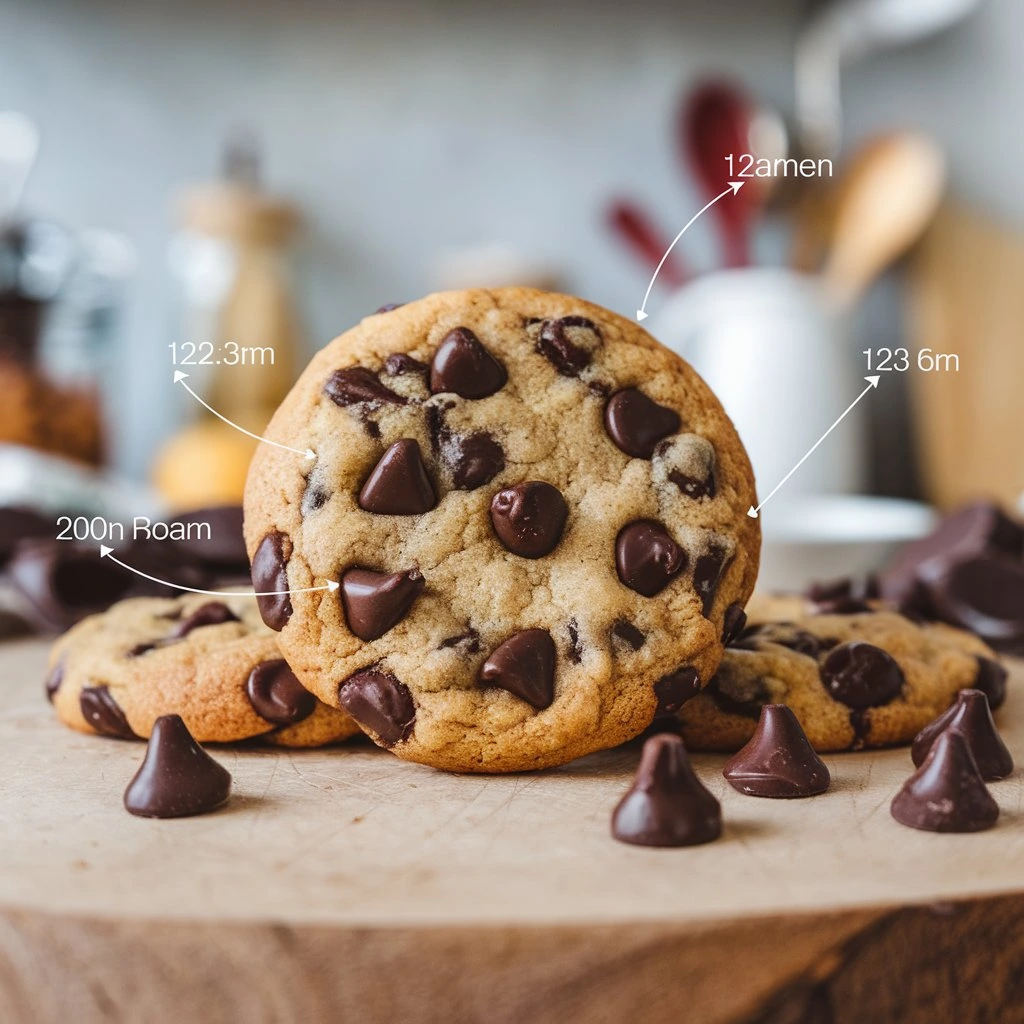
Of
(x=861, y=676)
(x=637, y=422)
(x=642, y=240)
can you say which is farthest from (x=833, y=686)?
(x=642, y=240)

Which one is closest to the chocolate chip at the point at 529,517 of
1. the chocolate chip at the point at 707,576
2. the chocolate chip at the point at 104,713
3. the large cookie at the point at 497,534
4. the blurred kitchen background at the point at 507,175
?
the large cookie at the point at 497,534

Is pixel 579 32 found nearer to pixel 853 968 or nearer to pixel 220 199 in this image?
pixel 220 199

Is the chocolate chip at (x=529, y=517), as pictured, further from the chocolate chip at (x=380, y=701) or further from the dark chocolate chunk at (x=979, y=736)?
the dark chocolate chunk at (x=979, y=736)

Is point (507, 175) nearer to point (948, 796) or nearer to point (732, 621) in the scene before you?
point (732, 621)

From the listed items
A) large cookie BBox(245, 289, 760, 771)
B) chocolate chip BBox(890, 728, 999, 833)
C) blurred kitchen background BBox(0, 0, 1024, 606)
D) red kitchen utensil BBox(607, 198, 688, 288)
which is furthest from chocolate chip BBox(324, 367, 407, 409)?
red kitchen utensil BBox(607, 198, 688, 288)

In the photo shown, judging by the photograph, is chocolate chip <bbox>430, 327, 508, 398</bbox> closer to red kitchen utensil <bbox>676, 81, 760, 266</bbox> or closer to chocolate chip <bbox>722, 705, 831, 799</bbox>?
chocolate chip <bbox>722, 705, 831, 799</bbox>

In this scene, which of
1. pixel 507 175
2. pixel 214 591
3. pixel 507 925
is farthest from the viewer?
pixel 507 175
